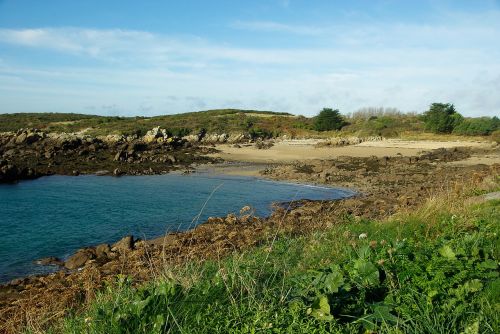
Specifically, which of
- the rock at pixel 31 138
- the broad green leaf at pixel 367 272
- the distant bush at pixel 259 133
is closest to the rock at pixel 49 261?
the broad green leaf at pixel 367 272

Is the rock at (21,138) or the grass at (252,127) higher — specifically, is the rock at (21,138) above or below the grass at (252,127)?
below

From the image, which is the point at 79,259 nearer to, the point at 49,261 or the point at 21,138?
the point at 49,261

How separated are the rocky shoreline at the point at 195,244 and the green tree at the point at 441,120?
1888 centimetres

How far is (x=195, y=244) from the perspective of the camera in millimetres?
10523

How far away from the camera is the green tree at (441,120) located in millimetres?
42250

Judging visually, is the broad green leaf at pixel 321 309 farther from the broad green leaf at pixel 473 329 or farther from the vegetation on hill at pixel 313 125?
the vegetation on hill at pixel 313 125

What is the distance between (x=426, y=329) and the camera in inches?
131

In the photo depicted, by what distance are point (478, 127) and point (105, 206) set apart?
35.3 m

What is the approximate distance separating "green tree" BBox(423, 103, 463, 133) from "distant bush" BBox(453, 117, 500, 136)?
2.49 ft

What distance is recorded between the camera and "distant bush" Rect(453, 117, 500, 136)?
3994 centimetres

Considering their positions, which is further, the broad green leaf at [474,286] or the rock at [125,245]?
the rock at [125,245]

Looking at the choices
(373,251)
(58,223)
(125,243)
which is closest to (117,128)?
(58,223)

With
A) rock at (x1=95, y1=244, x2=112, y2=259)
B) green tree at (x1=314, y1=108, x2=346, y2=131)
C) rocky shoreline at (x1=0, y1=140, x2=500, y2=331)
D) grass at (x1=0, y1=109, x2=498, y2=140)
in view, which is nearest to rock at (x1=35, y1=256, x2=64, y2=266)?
rocky shoreline at (x1=0, y1=140, x2=500, y2=331)

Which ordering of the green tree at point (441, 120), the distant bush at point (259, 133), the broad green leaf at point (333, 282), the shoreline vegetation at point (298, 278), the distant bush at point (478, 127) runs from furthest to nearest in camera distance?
the distant bush at point (259, 133)
the green tree at point (441, 120)
the distant bush at point (478, 127)
the broad green leaf at point (333, 282)
the shoreline vegetation at point (298, 278)
